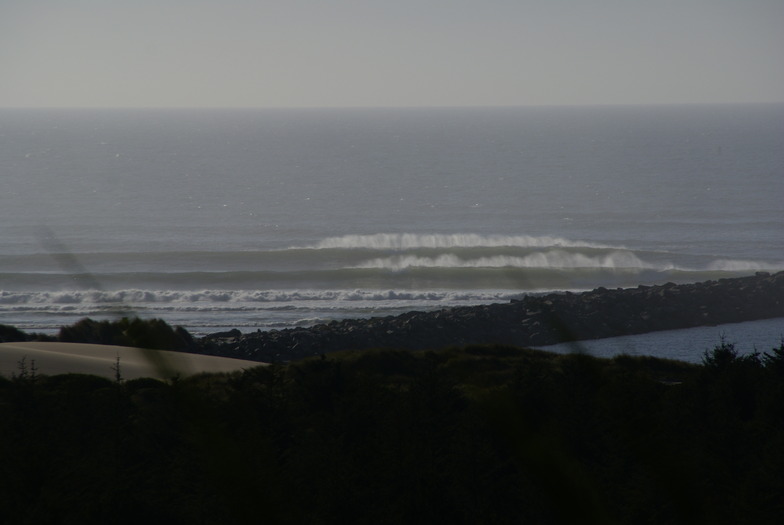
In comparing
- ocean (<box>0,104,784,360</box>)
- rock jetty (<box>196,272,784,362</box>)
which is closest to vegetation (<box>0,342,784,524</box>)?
ocean (<box>0,104,784,360</box>)

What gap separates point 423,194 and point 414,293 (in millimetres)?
45920

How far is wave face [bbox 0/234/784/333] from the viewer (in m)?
37.0

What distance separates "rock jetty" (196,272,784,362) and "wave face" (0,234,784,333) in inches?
197

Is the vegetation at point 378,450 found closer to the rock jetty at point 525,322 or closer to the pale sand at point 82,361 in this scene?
the pale sand at point 82,361

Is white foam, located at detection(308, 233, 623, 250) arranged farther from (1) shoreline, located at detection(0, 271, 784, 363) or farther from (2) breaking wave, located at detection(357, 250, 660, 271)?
(1) shoreline, located at detection(0, 271, 784, 363)

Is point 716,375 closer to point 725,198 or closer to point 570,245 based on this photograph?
point 570,245

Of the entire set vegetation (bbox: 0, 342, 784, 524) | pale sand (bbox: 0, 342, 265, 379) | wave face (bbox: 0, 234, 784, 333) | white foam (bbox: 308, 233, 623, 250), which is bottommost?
vegetation (bbox: 0, 342, 784, 524)

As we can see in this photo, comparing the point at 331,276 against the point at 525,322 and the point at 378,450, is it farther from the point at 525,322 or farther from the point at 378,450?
the point at 378,450

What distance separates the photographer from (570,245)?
172 feet

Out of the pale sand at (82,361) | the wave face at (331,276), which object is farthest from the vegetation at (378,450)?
the wave face at (331,276)

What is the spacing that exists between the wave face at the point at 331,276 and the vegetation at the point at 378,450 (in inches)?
895

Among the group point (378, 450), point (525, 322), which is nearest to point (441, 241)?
point (525, 322)

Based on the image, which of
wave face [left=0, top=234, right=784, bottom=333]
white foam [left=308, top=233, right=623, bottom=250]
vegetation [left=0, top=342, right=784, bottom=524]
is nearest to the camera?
vegetation [left=0, top=342, right=784, bottom=524]

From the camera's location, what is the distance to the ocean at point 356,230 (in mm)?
38844
